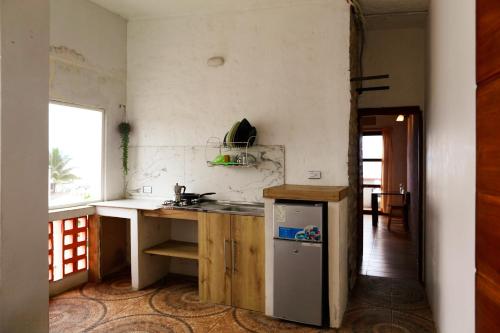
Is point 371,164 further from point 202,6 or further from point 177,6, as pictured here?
point 177,6

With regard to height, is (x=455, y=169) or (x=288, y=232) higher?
(x=455, y=169)

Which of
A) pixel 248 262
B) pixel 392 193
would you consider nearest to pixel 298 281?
pixel 248 262

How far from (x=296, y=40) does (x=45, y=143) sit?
8.50ft

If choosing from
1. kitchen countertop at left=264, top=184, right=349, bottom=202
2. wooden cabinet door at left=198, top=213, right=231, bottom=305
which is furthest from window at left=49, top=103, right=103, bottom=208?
kitchen countertop at left=264, top=184, right=349, bottom=202

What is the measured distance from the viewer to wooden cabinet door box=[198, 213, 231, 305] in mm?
3143

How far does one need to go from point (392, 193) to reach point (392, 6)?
442 cm

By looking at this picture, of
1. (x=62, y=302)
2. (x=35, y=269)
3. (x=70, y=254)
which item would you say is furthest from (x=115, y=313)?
(x=35, y=269)

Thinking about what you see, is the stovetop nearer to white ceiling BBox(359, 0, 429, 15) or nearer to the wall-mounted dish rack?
the wall-mounted dish rack

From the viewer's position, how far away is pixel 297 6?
3.46 metres

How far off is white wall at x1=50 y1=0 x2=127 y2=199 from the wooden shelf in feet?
2.94

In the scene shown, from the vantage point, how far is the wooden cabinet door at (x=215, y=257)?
314 centimetres

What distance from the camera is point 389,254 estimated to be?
491 cm

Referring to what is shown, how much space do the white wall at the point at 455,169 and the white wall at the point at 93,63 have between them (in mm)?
3311

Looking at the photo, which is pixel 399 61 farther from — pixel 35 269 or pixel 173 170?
pixel 35 269
